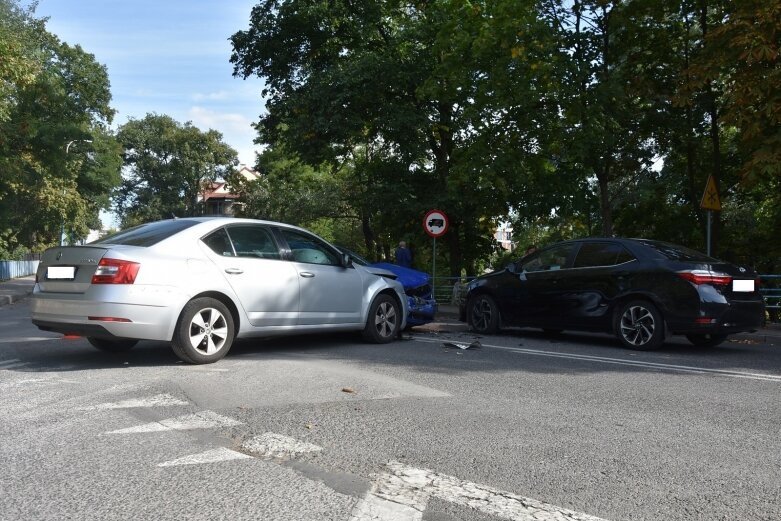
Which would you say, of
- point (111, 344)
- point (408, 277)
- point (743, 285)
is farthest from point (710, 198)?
point (111, 344)

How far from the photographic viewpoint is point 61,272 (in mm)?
7309

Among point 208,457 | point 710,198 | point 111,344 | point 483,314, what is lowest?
point 208,457

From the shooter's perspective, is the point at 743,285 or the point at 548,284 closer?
the point at 743,285

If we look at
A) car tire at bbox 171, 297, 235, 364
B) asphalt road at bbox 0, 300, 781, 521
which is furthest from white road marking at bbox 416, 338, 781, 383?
car tire at bbox 171, 297, 235, 364

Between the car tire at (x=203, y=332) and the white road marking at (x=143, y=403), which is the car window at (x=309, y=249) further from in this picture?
the white road marking at (x=143, y=403)

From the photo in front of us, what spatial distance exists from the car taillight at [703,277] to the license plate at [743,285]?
102mm

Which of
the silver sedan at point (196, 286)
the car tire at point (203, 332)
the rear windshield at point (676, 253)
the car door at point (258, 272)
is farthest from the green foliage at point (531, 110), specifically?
the car tire at point (203, 332)

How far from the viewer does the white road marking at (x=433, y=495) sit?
3.24 m

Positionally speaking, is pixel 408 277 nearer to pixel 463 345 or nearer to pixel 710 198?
pixel 463 345

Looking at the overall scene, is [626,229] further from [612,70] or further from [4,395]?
[4,395]

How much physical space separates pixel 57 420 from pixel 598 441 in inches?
145

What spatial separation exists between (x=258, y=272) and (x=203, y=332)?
0.98 m

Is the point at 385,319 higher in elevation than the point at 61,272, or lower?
lower

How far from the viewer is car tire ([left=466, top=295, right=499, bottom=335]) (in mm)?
11570
